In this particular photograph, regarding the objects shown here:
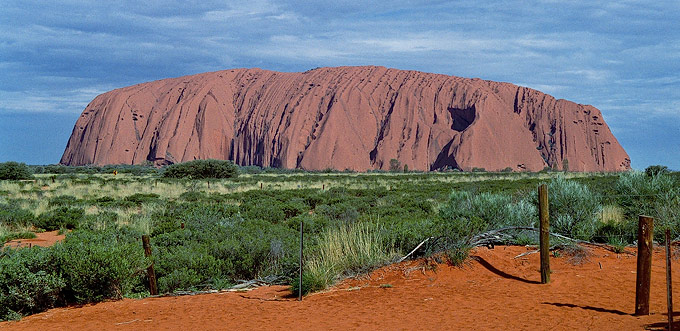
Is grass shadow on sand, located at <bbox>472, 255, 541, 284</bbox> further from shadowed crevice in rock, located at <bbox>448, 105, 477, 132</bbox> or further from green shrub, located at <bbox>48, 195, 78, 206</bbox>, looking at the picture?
shadowed crevice in rock, located at <bbox>448, 105, 477, 132</bbox>

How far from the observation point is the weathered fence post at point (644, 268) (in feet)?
18.9

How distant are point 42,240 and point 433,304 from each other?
11.3 m

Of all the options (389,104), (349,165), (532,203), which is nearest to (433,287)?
(532,203)

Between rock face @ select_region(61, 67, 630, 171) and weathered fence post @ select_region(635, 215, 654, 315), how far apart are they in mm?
89358

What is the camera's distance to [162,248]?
10.3m

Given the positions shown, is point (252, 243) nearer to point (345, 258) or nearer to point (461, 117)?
point (345, 258)

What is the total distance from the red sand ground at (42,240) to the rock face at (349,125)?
81.1 metres

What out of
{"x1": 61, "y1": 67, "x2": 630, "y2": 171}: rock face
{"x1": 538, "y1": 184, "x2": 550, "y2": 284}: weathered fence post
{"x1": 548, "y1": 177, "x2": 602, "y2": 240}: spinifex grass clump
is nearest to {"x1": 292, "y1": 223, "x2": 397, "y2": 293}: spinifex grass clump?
{"x1": 538, "y1": 184, "x2": 550, "y2": 284}: weathered fence post

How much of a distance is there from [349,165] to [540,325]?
91289mm

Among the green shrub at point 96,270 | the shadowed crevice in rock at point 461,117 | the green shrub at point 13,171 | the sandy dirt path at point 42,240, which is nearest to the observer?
the green shrub at point 96,270

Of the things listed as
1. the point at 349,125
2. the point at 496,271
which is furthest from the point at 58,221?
the point at 349,125

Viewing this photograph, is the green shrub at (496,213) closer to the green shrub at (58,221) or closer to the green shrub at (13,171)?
the green shrub at (58,221)

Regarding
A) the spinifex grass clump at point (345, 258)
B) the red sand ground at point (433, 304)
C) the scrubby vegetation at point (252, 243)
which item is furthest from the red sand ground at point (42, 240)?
the spinifex grass clump at point (345, 258)

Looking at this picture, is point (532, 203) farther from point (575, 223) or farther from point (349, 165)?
point (349, 165)
